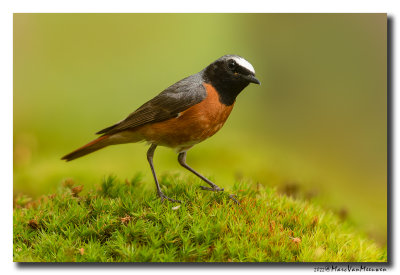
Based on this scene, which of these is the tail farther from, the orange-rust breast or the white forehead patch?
the white forehead patch

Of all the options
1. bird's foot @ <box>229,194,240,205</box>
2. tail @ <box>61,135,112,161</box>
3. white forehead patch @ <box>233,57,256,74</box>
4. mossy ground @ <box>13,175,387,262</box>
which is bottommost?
mossy ground @ <box>13,175,387,262</box>

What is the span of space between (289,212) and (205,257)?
106 cm

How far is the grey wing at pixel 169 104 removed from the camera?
13.4ft

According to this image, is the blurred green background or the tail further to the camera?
the blurred green background

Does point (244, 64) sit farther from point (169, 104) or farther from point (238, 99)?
point (238, 99)

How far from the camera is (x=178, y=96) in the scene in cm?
414

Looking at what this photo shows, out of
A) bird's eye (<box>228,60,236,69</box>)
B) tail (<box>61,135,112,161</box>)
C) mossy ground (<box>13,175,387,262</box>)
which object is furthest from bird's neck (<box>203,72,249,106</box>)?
tail (<box>61,135,112,161</box>)

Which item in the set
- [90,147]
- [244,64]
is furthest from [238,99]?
[90,147]

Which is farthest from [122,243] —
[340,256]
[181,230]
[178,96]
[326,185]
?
[326,185]

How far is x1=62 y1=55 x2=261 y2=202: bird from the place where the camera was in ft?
13.2

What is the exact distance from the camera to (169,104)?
4152 millimetres

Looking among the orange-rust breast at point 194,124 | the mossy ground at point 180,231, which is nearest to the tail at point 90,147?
the mossy ground at point 180,231

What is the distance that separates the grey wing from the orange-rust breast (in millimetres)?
52

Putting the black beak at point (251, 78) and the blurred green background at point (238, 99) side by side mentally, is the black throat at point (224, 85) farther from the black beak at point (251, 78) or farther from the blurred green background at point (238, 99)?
the blurred green background at point (238, 99)
